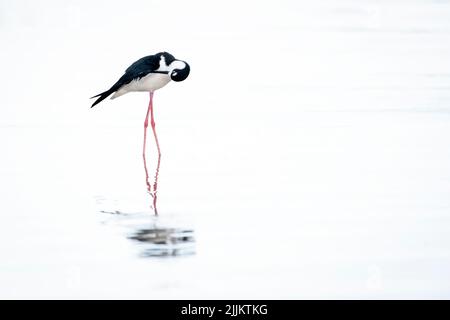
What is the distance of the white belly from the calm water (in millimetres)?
435

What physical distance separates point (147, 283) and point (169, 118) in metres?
7.00

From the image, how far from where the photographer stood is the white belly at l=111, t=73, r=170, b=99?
1031 centimetres

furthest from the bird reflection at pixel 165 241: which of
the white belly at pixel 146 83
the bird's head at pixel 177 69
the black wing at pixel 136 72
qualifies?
the bird's head at pixel 177 69

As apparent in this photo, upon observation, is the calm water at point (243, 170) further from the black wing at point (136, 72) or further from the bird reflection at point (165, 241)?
the black wing at point (136, 72)

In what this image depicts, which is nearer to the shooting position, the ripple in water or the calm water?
the calm water

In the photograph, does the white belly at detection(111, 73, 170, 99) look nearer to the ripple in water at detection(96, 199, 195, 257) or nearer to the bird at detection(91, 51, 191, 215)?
the bird at detection(91, 51, 191, 215)

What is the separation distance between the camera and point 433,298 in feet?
16.8

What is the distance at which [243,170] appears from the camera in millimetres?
8445

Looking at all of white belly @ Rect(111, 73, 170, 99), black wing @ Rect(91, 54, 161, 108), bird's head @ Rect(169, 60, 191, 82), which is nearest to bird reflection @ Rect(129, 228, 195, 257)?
black wing @ Rect(91, 54, 161, 108)

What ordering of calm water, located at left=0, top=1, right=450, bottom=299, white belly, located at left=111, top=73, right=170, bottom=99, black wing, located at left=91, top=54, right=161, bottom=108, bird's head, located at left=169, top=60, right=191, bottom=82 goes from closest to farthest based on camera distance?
calm water, located at left=0, top=1, right=450, bottom=299 → black wing, located at left=91, top=54, right=161, bottom=108 → white belly, located at left=111, top=73, right=170, bottom=99 → bird's head, located at left=169, top=60, right=191, bottom=82

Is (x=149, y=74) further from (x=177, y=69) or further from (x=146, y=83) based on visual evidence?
(x=177, y=69)

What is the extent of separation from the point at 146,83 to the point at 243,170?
2.26 m

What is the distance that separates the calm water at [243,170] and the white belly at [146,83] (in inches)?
17.1

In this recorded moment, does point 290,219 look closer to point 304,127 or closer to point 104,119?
point 304,127
